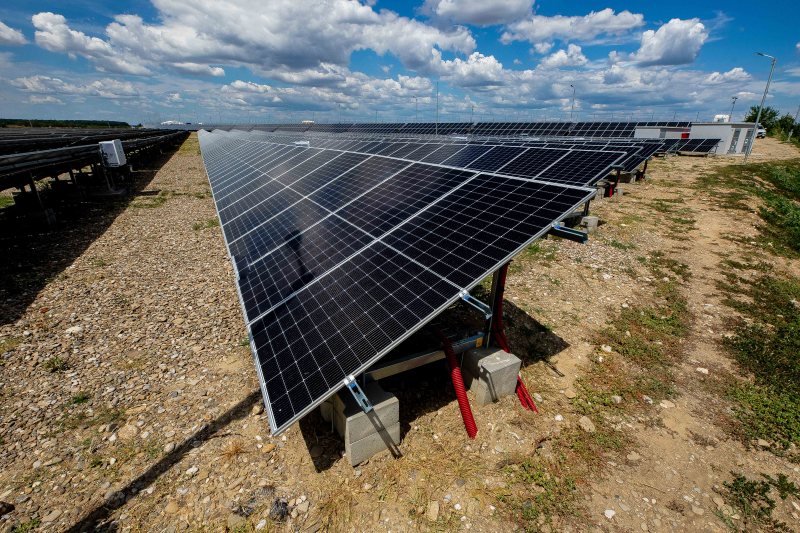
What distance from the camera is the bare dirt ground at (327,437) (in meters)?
5.55

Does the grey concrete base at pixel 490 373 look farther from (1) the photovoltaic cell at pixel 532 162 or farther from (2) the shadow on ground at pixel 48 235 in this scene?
(1) the photovoltaic cell at pixel 532 162

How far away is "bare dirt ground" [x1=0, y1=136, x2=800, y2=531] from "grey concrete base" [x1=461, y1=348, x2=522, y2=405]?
37 cm

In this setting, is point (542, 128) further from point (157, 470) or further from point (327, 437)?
point (157, 470)

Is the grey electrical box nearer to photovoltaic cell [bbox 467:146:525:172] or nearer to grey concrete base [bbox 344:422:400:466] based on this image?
photovoltaic cell [bbox 467:146:525:172]

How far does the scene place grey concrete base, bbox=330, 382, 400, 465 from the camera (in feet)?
19.9

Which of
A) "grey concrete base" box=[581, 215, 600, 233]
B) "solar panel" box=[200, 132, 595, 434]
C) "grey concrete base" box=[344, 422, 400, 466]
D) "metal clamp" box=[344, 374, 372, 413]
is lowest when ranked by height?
"grey concrete base" box=[344, 422, 400, 466]

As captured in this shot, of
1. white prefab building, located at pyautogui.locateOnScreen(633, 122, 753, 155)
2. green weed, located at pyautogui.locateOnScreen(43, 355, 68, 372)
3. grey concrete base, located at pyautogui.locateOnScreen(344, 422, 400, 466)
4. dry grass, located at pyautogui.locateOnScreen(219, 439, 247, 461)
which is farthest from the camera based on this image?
white prefab building, located at pyautogui.locateOnScreen(633, 122, 753, 155)

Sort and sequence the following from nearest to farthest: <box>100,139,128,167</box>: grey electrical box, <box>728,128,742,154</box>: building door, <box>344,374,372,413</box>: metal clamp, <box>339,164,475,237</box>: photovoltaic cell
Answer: <box>344,374,372,413</box>: metal clamp < <box>339,164,475,237</box>: photovoltaic cell < <box>100,139,128,167</box>: grey electrical box < <box>728,128,742,154</box>: building door

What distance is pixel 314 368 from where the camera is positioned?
17.7 ft

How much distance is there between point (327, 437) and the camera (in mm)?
6863

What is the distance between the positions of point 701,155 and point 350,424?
206 feet

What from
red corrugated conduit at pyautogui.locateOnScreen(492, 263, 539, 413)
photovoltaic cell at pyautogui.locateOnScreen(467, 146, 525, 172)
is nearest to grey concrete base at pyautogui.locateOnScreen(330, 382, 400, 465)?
red corrugated conduit at pyautogui.locateOnScreen(492, 263, 539, 413)

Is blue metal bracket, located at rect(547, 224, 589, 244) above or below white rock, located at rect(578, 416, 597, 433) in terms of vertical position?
above

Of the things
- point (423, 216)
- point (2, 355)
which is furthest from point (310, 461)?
point (2, 355)
